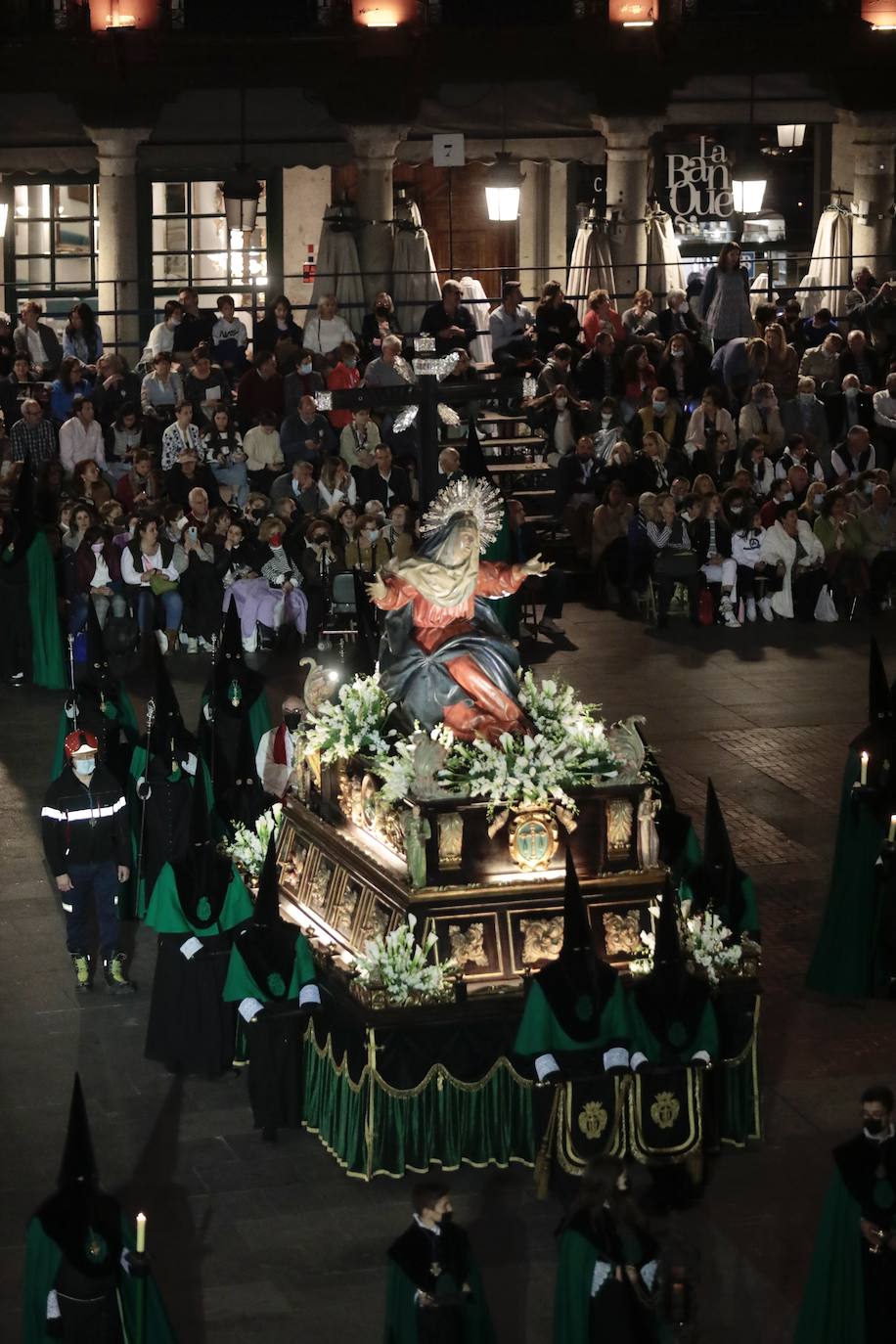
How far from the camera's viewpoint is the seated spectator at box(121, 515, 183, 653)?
72.8ft

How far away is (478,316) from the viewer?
96.2 feet

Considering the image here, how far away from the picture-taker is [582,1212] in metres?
Answer: 9.73

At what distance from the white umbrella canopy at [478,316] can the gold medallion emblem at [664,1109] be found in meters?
15.5

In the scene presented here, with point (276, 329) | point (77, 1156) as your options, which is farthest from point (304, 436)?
point (77, 1156)

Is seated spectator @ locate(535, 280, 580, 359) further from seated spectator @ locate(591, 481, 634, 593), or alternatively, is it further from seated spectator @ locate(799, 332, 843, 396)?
seated spectator @ locate(591, 481, 634, 593)

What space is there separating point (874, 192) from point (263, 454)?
34.9 feet

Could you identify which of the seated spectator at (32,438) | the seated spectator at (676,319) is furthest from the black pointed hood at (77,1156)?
the seated spectator at (676,319)

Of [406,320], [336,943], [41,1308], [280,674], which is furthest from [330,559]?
[41,1308]

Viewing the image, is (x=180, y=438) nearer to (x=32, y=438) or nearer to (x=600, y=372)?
(x=32, y=438)

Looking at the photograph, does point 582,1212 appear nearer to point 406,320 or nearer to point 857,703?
point 857,703

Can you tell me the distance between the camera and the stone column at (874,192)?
31766mm

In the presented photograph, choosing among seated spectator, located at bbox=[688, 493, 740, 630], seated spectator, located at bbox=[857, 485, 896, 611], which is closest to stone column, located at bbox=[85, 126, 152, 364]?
seated spectator, located at bbox=[688, 493, 740, 630]

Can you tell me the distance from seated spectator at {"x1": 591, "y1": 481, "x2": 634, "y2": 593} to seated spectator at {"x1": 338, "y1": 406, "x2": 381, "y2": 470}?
2.25m

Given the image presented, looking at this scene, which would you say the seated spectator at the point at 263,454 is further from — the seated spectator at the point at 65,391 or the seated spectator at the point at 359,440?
the seated spectator at the point at 65,391
